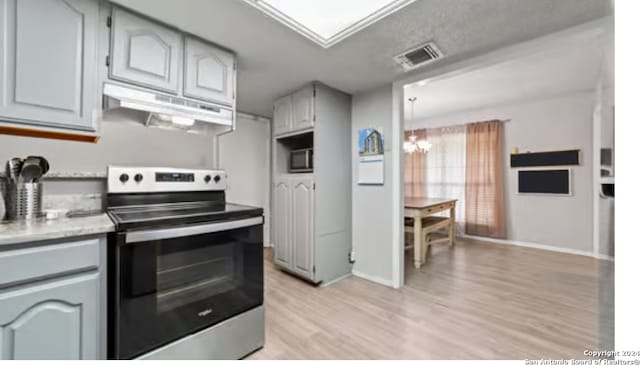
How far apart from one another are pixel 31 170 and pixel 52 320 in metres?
0.85

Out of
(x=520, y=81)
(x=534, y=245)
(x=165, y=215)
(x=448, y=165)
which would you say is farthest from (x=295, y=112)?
(x=534, y=245)

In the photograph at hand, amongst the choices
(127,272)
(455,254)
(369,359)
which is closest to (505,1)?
(369,359)

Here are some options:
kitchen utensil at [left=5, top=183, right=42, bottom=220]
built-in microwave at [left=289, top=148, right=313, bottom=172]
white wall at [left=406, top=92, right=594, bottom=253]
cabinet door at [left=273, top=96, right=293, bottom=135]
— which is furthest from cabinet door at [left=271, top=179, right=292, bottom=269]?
white wall at [left=406, top=92, right=594, bottom=253]

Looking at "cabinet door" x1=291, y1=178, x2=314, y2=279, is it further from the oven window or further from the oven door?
the oven door

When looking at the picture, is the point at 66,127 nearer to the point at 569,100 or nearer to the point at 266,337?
the point at 266,337

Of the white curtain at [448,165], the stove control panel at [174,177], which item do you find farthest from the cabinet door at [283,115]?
the white curtain at [448,165]

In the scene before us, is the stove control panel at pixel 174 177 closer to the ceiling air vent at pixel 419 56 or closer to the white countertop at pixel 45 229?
the white countertop at pixel 45 229

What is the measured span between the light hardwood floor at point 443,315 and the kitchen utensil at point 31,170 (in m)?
1.62

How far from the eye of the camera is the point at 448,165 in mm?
5023

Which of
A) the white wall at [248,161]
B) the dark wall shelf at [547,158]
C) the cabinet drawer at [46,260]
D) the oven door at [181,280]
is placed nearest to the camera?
the cabinet drawer at [46,260]

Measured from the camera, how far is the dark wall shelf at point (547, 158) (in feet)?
12.4

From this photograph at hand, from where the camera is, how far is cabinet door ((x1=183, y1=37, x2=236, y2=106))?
1701 millimetres

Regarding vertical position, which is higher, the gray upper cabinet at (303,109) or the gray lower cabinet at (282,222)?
the gray upper cabinet at (303,109)

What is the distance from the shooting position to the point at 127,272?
1151 millimetres
